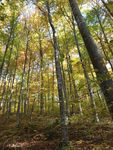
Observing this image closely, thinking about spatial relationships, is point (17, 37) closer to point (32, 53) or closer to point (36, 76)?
point (32, 53)

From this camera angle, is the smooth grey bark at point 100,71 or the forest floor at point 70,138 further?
the forest floor at point 70,138

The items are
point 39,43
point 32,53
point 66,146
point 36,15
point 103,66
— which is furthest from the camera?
point 32,53

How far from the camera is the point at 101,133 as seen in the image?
924 centimetres

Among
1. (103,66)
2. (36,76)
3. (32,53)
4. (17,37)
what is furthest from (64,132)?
(36,76)

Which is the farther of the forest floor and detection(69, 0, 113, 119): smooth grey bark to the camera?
the forest floor

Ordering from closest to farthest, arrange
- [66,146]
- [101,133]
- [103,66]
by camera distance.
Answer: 1. [103,66]
2. [66,146]
3. [101,133]

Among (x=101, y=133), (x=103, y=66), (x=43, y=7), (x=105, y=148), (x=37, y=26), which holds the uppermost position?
(x=37, y=26)

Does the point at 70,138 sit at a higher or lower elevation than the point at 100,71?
lower

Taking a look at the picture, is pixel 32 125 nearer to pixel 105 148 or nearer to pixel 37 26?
pixel 105 148

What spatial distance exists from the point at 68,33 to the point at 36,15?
360cm

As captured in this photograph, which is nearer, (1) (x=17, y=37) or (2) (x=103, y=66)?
(2) (x=103, y=66)

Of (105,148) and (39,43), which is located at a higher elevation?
(39,43)

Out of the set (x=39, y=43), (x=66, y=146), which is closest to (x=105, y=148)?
(x=66, y=146)

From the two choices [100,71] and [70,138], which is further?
[70,138]
